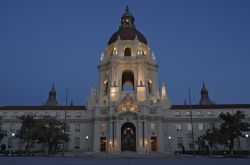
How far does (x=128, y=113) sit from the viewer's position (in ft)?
289

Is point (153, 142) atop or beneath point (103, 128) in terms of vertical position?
beneath

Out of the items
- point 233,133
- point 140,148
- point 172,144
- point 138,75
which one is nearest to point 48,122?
point 140,148

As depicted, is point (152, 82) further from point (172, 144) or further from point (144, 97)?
point (172, 144)

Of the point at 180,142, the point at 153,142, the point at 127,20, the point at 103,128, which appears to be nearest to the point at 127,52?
the point at 127,20

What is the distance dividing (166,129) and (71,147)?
104 ft

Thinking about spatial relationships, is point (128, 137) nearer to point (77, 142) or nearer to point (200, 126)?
point (77, 142)

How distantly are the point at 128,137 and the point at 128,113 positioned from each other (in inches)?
304

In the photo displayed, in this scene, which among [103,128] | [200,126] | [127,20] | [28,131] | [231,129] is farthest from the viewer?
[127,20]

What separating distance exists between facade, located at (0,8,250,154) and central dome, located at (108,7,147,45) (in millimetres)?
373

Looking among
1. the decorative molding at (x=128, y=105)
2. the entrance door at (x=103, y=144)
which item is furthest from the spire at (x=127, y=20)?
the entrance door at (x=103, y=144)

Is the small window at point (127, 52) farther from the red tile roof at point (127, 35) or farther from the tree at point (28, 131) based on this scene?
the tree at point (28, 131)

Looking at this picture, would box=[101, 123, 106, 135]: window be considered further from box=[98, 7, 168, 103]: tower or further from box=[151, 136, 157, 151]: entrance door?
box=[151, 136, 157, 151]: entrance door

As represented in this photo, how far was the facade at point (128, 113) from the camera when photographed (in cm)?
8788

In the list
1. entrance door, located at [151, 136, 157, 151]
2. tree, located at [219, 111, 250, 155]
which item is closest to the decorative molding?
entrance door, located at [151, 136, 157, 151]
